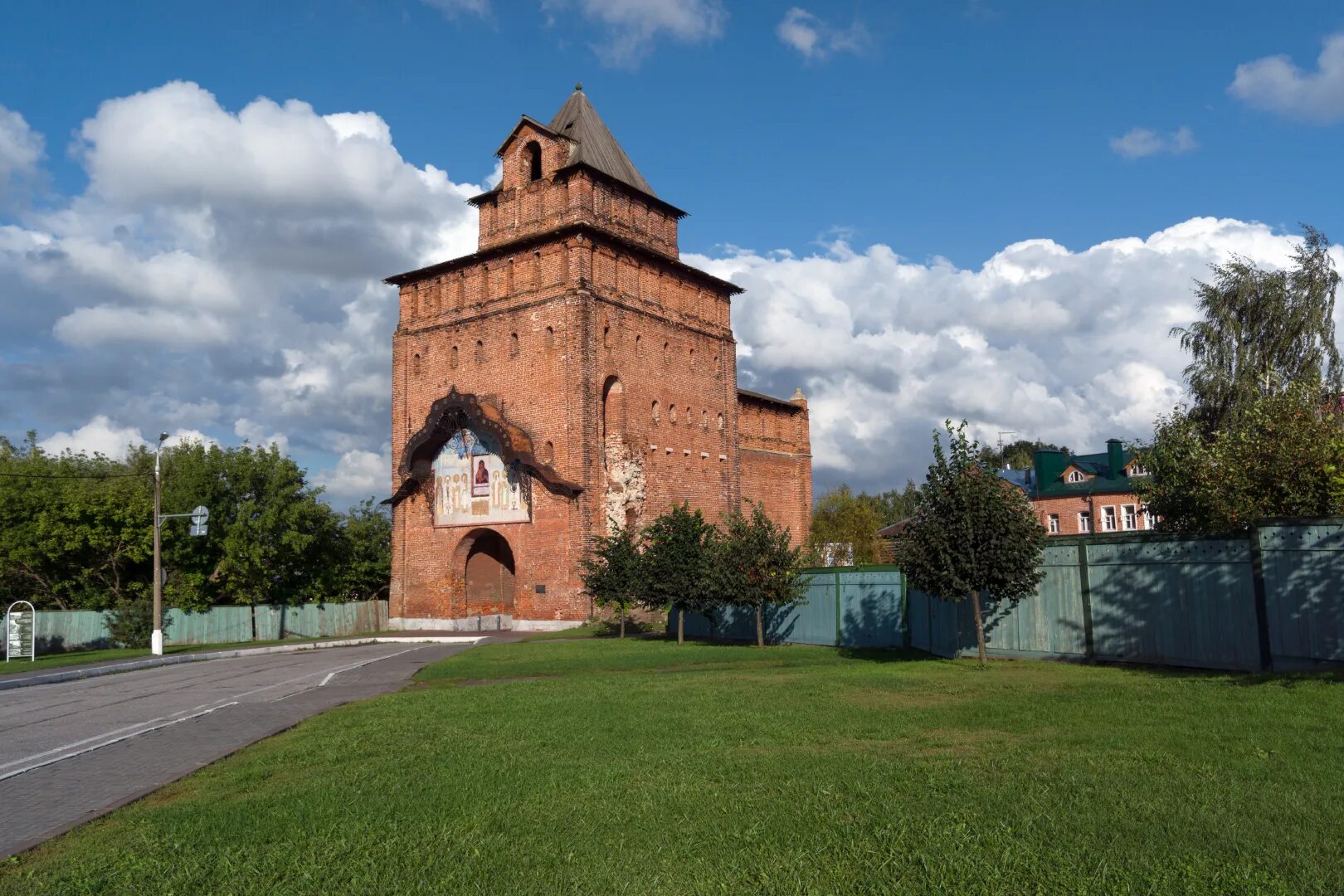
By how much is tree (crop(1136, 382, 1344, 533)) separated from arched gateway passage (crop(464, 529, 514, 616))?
77.5 feet

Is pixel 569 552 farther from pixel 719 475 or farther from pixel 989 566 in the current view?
pixel 989 566

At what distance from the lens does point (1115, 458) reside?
57.4 metres

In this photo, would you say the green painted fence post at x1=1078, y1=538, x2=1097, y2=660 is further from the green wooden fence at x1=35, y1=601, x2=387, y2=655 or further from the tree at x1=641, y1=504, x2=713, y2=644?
the green wooden fence at x1=35, y1=601, x2=387, y2=655

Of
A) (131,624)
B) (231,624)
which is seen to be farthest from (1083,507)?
(131,624)

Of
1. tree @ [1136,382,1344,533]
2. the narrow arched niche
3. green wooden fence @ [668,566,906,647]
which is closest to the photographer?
tree @ [1136,382,1344,533]

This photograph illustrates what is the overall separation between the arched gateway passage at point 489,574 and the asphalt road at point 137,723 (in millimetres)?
12349

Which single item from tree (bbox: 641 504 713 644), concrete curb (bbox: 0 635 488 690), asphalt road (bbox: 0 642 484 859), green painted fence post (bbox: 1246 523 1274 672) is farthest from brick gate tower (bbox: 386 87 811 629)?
green painted fence post (bbox: 1246 523 1274 672)

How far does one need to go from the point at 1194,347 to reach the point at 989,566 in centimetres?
2057

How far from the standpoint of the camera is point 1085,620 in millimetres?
15852

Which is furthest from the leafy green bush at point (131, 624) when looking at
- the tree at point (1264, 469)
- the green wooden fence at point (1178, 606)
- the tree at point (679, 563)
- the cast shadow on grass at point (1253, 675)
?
the tree at point (1264, 469)

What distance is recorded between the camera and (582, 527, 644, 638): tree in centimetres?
2795

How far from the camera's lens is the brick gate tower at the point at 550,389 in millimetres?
33969

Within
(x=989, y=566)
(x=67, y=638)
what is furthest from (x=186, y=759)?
(x=67, y=638)

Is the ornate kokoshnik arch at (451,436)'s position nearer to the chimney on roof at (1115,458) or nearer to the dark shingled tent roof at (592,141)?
the dark shingled tent roof at (592,141)
